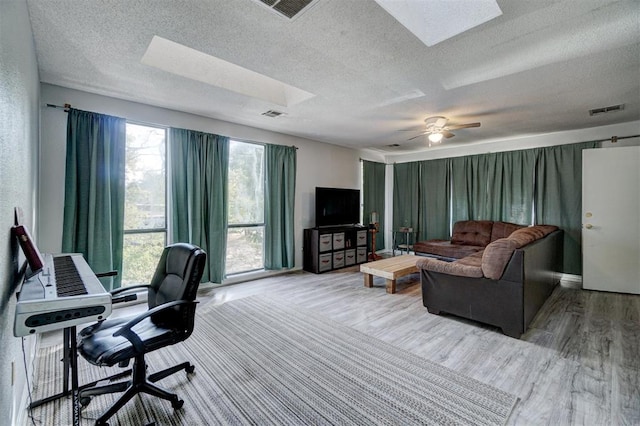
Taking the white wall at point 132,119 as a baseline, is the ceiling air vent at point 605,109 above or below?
above

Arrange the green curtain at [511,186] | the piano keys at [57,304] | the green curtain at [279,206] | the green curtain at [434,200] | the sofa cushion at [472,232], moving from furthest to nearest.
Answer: the green curtain at [434,200] < the sofa cushion at [472,232] < the green curtain at [511,186] < the green curtain at [279,206] < the piano keys at [57,304]

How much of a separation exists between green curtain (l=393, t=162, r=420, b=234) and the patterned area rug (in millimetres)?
4609

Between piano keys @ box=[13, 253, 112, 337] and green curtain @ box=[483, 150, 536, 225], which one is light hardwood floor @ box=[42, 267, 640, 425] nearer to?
green curtain @ box=[483, 150, 536, 225]

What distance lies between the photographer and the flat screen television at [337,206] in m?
5.59

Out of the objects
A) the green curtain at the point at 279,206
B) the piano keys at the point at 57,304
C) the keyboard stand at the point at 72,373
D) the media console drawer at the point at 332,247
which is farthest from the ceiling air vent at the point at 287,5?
the media console drawer at the point at 332,247

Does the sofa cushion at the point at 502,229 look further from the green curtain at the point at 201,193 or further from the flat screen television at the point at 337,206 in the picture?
the green curtain at the point at 201,193

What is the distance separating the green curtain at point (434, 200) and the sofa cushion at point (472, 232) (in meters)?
0.39

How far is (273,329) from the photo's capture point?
2963mm

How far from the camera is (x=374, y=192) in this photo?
7.07 metres

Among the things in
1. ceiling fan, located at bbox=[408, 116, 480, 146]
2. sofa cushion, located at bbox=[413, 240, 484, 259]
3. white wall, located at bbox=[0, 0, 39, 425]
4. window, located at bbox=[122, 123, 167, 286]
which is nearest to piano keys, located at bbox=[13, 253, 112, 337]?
white wall, located at bbox=[0, 0, 39, 425]

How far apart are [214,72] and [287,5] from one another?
1.62 meters

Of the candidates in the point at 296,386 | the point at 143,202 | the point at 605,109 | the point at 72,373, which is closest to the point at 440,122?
the point at 605,109

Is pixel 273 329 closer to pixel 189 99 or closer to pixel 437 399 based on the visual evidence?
pixel 437 399

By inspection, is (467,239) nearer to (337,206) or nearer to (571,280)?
(571,280)
